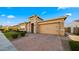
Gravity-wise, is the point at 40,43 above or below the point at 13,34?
below

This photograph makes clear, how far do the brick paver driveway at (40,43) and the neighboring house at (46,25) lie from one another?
6 centimetres

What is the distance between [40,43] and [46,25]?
0.21 meters

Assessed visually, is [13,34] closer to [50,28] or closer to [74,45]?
[50,28]

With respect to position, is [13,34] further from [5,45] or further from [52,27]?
[52,27]

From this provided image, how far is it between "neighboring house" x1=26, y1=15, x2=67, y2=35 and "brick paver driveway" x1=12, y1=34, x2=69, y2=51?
0.19 ft

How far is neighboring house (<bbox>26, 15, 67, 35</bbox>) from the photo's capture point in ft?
7.23

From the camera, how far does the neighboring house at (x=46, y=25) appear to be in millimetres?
2205

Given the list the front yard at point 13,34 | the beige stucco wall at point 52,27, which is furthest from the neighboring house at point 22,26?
the beige stucco wall at point 52,27

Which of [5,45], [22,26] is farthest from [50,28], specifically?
[5,45]

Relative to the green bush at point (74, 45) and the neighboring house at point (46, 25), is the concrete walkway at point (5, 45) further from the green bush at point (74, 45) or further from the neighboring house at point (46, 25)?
the green bush at point (74, 45)

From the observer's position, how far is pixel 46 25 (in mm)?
2238
